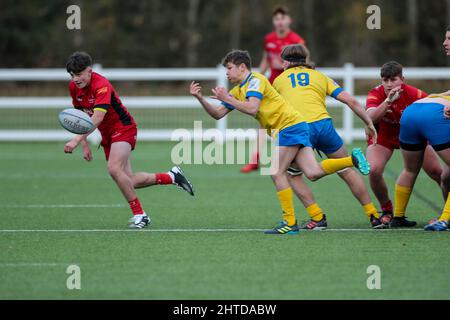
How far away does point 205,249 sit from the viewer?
23.6ft

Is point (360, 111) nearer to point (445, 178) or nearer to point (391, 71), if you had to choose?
point (391, 71)

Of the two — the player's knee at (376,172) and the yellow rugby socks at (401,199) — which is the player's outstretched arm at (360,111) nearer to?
the player's knee at (376,172)

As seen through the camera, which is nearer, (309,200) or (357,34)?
(309,200)

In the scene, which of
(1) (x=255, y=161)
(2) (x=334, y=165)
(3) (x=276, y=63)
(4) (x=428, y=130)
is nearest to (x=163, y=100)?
(1) (x=255, y=161)

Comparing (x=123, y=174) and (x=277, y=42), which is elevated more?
(x=277, y=42)

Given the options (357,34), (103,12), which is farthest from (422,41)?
(103,12)

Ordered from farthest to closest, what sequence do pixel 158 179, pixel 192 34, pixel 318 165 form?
pixel 192 34, pixel 158 179, pixel 318 165

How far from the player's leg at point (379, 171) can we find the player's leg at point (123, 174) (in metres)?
2.29

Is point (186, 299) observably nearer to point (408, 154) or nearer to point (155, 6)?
point (408, 154)

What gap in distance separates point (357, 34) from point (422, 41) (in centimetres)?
449

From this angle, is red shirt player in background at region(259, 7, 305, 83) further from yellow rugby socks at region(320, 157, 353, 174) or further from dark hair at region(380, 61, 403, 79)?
yellow rugby socks at region(320, 157, 353, 174)

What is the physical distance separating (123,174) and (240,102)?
1.46m

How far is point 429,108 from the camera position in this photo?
7805 mm
